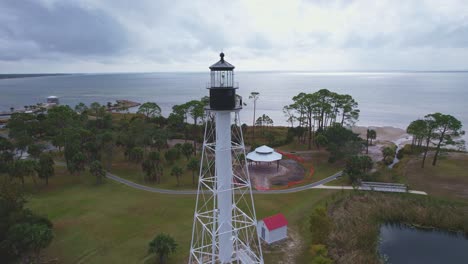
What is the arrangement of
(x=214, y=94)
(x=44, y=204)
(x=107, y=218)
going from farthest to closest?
(x=44, y=204)
(x=107, y=218)
(x=214, y=94)

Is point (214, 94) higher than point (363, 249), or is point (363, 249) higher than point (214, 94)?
point (214, 94)

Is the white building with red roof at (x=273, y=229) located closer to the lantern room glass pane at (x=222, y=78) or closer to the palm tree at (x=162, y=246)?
the palm tree at (x=162, y=246)

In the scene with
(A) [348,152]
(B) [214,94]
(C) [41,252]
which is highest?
(B) [214,94]

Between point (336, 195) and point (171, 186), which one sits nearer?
point (336, 195)

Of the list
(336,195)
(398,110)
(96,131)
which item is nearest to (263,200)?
(336,195)

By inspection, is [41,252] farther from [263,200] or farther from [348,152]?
[348,152]

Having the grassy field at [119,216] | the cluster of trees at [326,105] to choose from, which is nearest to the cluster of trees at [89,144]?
the grassy field at [119,216]
